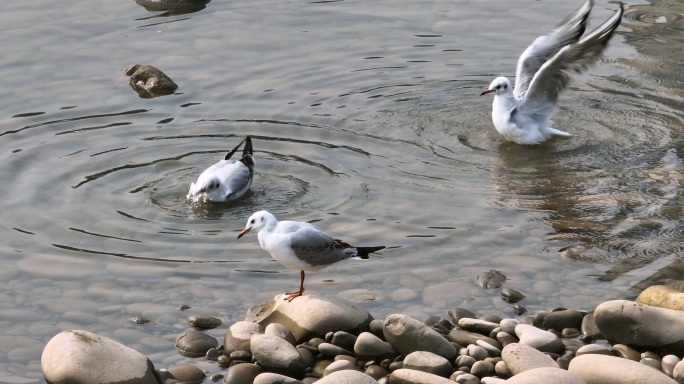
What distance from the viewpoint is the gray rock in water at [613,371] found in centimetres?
680

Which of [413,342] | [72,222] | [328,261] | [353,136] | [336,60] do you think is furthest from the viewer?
[336,60]

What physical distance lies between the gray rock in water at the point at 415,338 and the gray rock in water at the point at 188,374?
135cm

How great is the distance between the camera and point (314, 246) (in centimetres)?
828

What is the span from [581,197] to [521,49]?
202 inches

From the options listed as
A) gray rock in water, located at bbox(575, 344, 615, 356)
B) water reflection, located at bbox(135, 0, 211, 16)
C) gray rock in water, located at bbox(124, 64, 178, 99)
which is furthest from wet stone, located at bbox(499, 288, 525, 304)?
water reflection, located at bbox(135, 0, 211, 16)

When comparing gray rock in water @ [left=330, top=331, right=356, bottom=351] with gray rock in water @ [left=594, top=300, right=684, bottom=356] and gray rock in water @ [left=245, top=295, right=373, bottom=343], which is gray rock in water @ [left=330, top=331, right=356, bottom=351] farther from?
gray rock in water @ [left=594, top=300, right=684, bottom=356]

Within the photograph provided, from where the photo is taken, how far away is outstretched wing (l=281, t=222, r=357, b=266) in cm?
822

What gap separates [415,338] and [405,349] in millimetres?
118

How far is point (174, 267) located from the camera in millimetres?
9141

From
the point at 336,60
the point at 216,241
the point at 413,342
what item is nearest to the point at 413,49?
the point at 336,60

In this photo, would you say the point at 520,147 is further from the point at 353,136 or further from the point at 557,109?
the point at 353,136

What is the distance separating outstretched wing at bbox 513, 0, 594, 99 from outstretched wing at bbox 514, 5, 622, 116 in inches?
9.3

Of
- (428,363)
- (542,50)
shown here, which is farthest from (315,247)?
(542,50)

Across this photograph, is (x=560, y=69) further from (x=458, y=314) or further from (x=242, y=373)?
(x=242, y=373)
